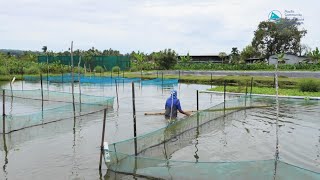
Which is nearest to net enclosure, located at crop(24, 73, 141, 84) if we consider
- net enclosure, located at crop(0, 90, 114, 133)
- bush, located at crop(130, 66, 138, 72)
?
net enclosure, located at crop(0, 90, 114, 133)

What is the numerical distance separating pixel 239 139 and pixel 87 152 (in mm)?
5705

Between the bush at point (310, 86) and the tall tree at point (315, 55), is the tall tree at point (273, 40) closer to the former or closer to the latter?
the tall tree at point (315, 55)

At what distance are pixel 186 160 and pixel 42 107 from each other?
44.1ft

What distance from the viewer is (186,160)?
37.7 ft

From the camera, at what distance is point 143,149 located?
10.9 metres

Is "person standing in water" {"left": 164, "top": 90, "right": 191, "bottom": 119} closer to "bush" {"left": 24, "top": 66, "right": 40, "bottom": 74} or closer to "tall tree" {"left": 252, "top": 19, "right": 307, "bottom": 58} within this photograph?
"bush" {"left": 24, "top": 66, "right": 40, "bottom": 74}

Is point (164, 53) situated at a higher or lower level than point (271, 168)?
higher

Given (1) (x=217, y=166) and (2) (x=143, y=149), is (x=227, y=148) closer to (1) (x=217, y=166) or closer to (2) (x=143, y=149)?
(2) (x=143, y=149)

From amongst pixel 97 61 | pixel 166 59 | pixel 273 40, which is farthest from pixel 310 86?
pixel 273 40

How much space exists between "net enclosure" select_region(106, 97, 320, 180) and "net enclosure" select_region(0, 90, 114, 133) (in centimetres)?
615

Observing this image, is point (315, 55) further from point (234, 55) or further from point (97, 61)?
point (97, 61)

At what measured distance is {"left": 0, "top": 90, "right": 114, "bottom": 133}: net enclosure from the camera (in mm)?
15391

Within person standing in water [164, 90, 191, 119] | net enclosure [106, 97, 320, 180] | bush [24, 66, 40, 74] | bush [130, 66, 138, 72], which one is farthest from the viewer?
bush [130, 66, 138, 72]

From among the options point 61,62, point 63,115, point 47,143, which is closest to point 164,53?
point 61,62
